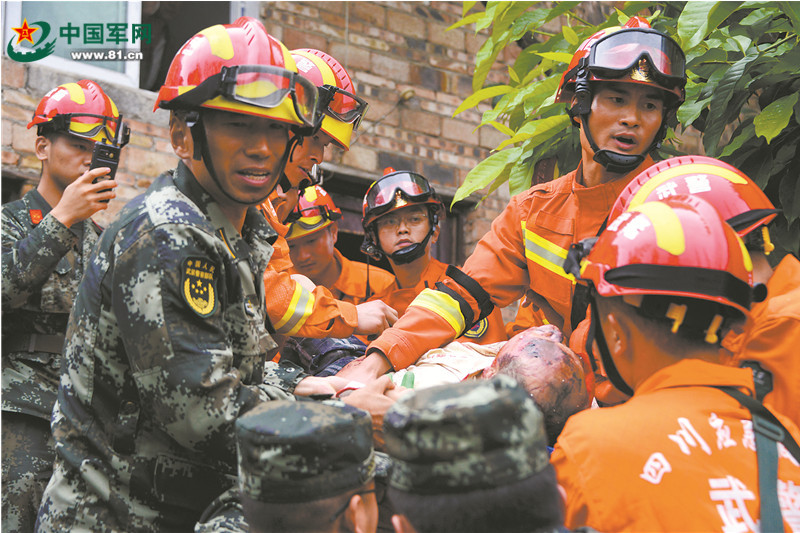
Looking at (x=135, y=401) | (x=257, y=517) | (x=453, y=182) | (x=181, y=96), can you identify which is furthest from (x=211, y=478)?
(x=453, y=182)

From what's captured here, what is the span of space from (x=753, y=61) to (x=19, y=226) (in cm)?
350

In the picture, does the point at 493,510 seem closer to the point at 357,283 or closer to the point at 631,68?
the point at 631,68

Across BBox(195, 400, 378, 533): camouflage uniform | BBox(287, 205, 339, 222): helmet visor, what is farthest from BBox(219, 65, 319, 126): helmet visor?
BBox(287, 205, 339, 222): helmet visor

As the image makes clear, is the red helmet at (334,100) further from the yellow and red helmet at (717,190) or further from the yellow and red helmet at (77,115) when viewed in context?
the yellow and red helmet at (717,190)

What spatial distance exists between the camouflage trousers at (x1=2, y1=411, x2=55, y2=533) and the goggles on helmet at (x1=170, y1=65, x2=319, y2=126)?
1913 mm

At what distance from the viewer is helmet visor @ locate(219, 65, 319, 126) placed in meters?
2.19

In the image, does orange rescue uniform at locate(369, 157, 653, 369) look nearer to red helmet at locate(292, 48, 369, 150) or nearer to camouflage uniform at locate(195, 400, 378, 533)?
red helmet at locate(292, 48, 369, 150)

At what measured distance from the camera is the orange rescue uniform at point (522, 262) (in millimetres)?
3230

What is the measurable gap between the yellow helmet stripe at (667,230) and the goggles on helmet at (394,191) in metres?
3.41

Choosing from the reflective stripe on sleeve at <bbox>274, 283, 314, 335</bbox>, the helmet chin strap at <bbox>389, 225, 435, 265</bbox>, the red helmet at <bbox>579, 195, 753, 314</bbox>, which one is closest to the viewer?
the red helmet at <bbox>579, 195, 753, 314</bbox>

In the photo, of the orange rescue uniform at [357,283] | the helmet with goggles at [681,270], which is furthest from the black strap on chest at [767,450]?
the orange rescue uniform at [357,283]

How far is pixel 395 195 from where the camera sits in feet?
17.0

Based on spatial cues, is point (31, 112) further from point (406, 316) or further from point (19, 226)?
point (406, 316)

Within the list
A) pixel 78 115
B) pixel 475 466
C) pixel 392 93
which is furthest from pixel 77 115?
pixel 392 93
